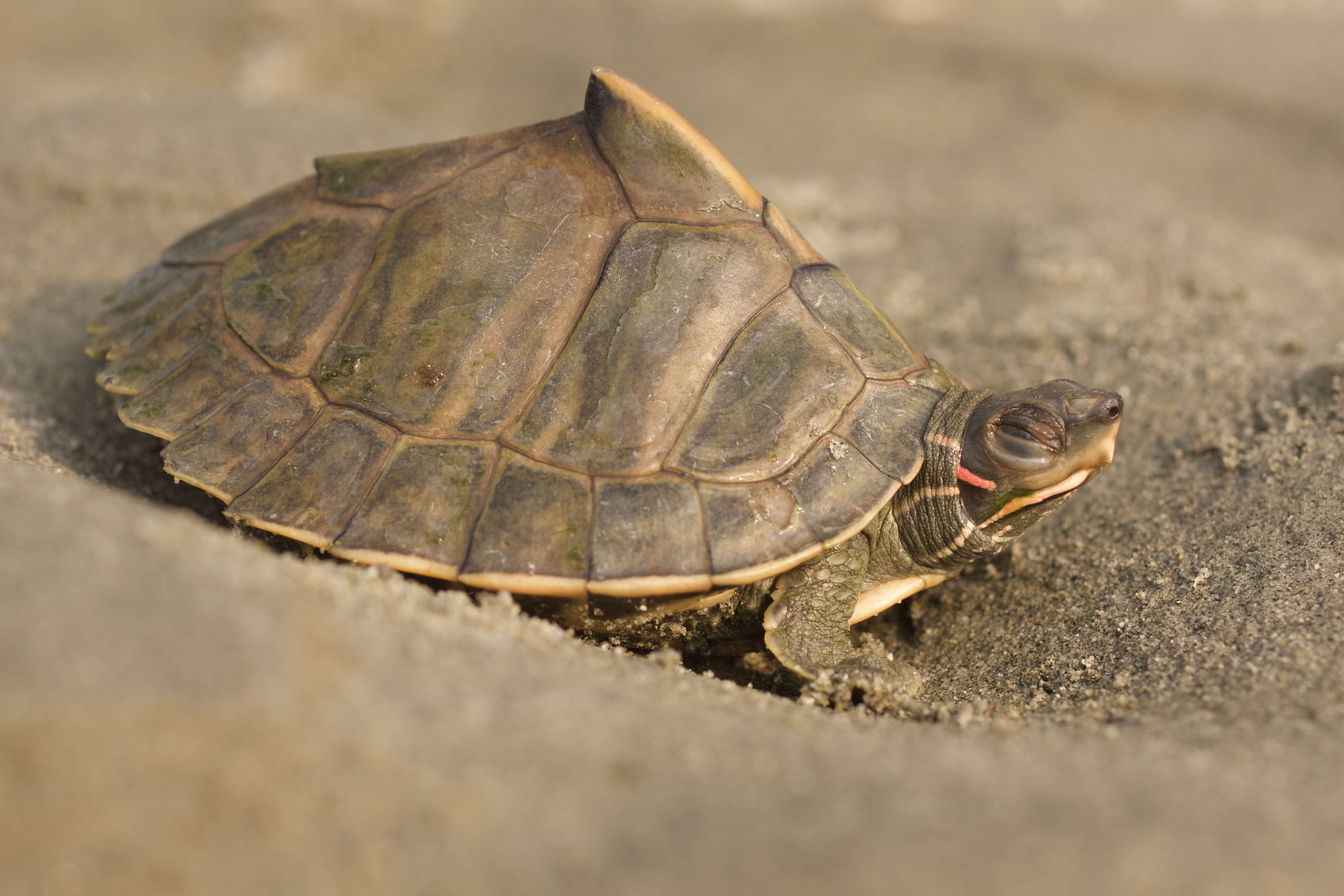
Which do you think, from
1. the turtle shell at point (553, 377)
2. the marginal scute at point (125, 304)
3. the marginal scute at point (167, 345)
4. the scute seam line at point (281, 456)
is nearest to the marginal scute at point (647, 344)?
the turtle shell at point (553, 377)

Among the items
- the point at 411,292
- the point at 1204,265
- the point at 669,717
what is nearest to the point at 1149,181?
the point at 1204,265

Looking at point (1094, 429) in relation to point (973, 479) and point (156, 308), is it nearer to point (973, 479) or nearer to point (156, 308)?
point (973, 479)

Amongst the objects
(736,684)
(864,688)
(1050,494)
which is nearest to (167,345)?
(736,684)

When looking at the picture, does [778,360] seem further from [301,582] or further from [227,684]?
[227,684]

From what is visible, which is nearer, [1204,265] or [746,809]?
[746,809]

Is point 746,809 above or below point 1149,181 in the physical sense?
below

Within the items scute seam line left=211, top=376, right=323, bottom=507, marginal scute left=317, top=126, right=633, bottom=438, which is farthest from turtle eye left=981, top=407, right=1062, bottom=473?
scute seam line left=211, top=376, right=323, bottom=507
